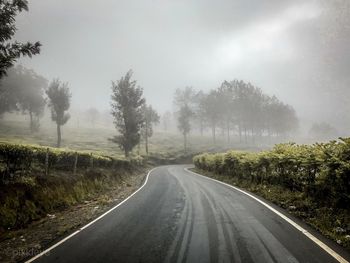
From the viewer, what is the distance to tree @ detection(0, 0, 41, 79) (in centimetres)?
1113

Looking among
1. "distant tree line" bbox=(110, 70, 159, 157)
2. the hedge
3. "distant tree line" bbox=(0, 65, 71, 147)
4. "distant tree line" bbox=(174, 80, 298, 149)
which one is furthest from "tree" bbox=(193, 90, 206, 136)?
the hedge

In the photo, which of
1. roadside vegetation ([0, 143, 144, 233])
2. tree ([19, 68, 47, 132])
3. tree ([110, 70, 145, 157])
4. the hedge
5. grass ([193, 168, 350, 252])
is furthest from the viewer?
tree ([19, 68, 47, 132])

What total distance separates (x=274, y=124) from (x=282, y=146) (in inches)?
2965

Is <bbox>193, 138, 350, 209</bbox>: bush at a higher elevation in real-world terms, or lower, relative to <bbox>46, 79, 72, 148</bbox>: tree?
lower

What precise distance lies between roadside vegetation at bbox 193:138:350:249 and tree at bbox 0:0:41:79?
1194cm

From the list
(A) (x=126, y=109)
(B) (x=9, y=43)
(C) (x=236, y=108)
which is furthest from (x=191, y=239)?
(C) (x=236, y=108)

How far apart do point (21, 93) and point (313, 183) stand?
64.9 m

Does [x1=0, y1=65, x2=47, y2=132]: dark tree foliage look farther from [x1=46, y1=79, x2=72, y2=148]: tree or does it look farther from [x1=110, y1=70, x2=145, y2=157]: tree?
[x1=110, y1=70, x2=145, y2=157]: tree

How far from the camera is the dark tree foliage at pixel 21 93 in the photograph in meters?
58.6

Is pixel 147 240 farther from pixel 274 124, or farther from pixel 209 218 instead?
pixel 274 124

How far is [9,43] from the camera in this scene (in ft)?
39.1

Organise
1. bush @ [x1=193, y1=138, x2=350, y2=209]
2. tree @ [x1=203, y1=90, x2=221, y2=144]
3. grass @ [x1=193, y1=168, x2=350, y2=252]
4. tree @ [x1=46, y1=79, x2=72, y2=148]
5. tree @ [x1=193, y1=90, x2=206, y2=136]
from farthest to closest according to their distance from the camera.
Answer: tree @ [x1=193, y1=90, x2=206, y2=136]
tree @ [x1=203, y1=90, x2=221, y2=144]
tree @ [x1=46, y1=79, x2=72, y2=148]
bush @ [x1=193, y1=138, x2=350, y2=209]
grass @ [x1=193, y1=168, x2=350, y2=252]

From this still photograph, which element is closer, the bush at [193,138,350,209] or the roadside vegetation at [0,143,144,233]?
the bush at [193,138,350,209]

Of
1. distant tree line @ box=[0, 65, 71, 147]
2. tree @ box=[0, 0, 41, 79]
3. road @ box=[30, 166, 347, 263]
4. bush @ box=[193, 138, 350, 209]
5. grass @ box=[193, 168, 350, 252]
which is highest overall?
distant tree line @ box=[0, 65, 71, 147]
